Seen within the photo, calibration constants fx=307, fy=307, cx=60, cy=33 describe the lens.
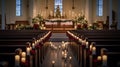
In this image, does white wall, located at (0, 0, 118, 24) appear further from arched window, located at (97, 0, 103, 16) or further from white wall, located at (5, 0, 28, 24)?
arched window, located at (97, 0, 103, 16)

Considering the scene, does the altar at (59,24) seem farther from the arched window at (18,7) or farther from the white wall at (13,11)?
the arched window at (18,7)

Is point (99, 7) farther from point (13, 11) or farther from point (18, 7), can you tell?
point (13, 11)

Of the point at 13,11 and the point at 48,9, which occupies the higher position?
the point at 48,9

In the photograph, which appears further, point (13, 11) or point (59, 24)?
point (13, 11)

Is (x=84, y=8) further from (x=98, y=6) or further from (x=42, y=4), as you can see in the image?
(x=42, y=4)

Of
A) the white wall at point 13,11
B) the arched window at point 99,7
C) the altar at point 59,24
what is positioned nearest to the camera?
the altar at point 59,24

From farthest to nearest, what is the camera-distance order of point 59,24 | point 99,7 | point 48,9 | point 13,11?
point 48,9, point 99,7, point 13,11, point 59,24

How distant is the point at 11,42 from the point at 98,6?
71.0 ft

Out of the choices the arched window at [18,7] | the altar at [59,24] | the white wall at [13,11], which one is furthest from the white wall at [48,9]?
the altar at [59,24]

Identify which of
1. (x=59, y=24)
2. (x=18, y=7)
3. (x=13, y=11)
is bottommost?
(x=59, y=24)

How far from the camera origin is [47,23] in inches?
1085

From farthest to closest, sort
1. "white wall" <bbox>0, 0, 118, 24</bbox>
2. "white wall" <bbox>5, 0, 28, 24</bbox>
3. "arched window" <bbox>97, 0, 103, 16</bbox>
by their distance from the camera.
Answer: "arched window" <bbox>97, 0, 103, 16</bbox>, "white wall" <bbox>5, 0, 28, 24</bbox>, "white wall" <bbox>0, 0, 118, 24</bbox>

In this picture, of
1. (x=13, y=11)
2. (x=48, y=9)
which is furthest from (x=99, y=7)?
(x=13, y=11)

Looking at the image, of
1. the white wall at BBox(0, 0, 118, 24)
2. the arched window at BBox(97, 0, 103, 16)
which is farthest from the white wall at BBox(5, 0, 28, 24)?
the arched window at BBox(97, 0, 103, 16)
